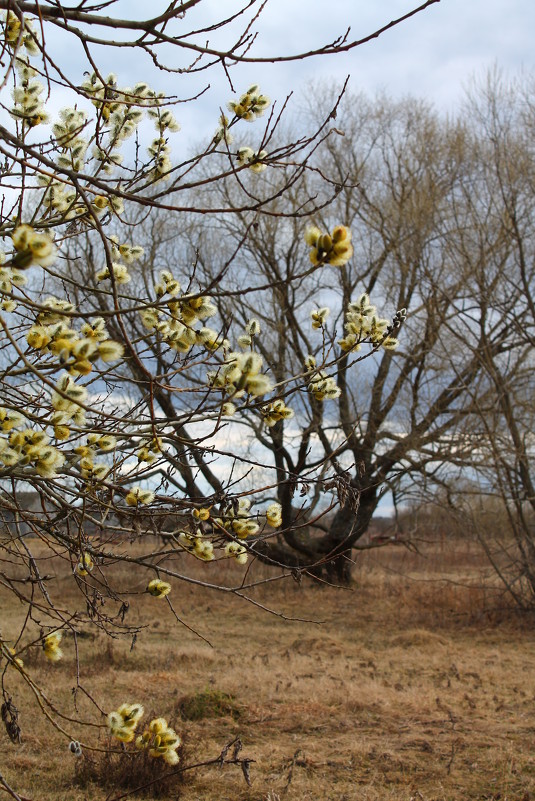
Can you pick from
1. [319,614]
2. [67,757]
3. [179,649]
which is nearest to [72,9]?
[67,757]

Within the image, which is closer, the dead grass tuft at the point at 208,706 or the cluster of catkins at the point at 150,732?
the cluster of catkins at the point at 150,732

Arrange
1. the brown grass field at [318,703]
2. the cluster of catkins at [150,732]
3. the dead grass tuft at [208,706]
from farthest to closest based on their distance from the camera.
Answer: the dead grass tuft at [208,706], the brown grass field at [318,703], the cluster of catkins at [150,732]

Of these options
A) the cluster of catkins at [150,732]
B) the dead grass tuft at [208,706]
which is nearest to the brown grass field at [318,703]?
the dead grass tuft at [208,706]

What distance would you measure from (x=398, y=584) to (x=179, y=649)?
8397mm

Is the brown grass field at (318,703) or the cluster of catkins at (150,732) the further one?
the brown grass field at (318,703)

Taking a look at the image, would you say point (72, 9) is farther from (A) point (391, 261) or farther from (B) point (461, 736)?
(A) point (391, 261)

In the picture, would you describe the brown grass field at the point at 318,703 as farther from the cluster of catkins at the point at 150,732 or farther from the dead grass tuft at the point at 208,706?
the cluster of catkins at the point at 150,732

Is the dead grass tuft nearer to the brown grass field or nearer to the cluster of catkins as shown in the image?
the brown grass field

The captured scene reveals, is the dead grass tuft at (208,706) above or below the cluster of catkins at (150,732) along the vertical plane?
below

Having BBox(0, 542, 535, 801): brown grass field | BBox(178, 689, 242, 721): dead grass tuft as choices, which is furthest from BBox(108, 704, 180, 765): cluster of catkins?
BBox(178, 689, 242, 721): dead grass tuft

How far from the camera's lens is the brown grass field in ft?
14.7

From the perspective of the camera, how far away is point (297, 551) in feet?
53.7

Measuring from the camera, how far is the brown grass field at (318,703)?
4.47 meters

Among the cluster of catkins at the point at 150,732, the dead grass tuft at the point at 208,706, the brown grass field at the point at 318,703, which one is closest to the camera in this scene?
the cluster of catkins at the point at 150,732
